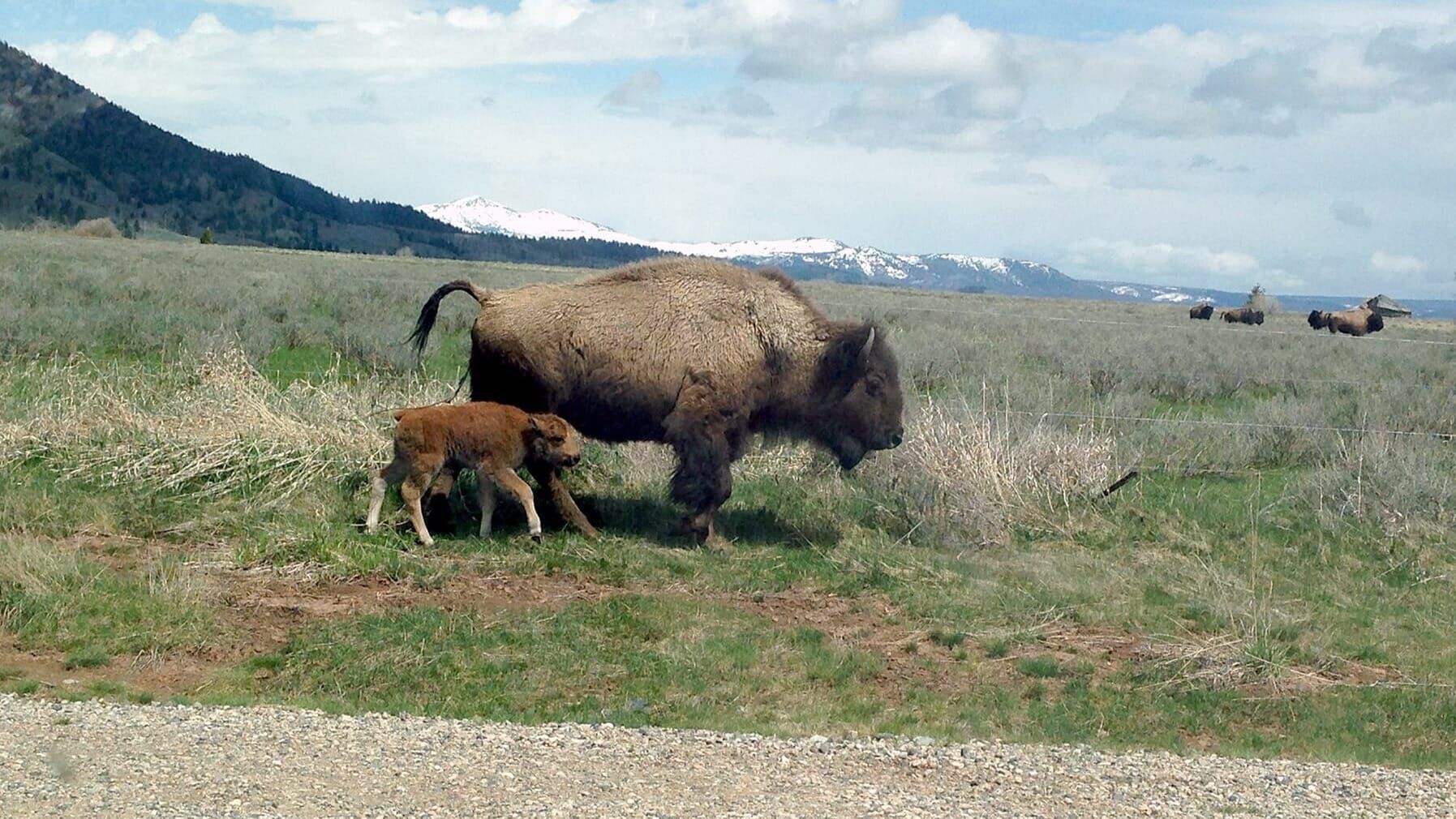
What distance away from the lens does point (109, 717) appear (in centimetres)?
613

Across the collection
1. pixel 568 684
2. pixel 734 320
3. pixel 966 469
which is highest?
pixel 734 320

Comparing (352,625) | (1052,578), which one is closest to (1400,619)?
(1052,578)

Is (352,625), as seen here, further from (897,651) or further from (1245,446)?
(1245,446)

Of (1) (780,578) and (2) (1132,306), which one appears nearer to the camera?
(1) (780,578)

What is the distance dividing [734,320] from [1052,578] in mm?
3226

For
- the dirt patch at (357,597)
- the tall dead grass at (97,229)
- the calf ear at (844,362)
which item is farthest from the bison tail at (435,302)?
the tall dead grass at (97,229)

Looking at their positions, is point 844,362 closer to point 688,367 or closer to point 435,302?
point 688,367

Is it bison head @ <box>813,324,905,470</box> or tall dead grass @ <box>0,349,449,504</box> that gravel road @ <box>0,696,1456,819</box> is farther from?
bison head @ <box>813,324,905,470</box>

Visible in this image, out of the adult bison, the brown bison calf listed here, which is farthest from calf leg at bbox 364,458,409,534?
the adult bison

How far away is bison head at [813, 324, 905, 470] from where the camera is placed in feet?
36.4

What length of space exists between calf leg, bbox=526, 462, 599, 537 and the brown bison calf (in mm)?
158

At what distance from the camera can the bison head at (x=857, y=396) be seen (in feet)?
36.4

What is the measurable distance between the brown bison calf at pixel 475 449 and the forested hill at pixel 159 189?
75.2 metres

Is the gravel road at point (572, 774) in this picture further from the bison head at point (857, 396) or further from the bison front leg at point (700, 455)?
the bison head at point (857, 396)
